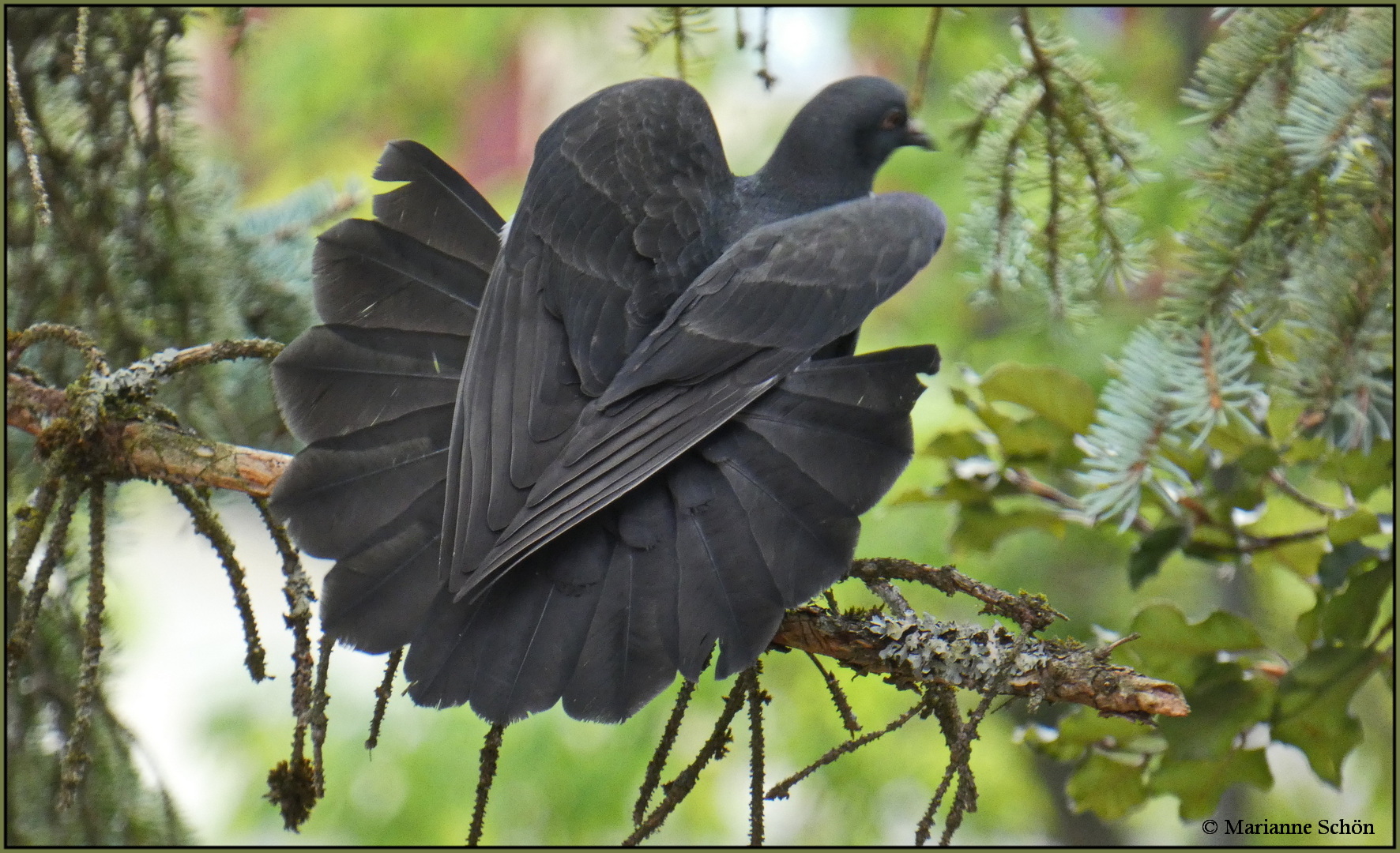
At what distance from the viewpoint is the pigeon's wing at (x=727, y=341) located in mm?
1412

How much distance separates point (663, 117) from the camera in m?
1.81

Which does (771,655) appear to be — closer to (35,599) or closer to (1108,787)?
(1108,787)

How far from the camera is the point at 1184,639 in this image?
1.72 m

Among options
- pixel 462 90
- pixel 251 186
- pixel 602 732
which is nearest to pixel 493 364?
pixel 602 732

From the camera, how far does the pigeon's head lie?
209cm

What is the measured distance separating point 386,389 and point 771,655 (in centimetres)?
221

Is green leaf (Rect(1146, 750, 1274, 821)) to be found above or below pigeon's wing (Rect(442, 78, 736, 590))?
below

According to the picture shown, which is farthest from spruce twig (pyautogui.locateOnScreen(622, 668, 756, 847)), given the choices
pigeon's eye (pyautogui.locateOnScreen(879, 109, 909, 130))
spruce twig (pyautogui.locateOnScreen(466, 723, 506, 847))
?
pigeon's eye (pyautogui.locateOnScreen(879, 109, 909, 130))

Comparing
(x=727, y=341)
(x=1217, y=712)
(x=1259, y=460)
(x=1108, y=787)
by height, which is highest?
(x=727, y=341)

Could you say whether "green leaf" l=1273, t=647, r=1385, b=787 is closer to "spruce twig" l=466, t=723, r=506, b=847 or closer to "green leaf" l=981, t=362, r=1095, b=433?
"green leaf" l=981, t=362, r=1095, b=433

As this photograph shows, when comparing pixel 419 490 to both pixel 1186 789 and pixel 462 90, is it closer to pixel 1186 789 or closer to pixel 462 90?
pixel 1186 789

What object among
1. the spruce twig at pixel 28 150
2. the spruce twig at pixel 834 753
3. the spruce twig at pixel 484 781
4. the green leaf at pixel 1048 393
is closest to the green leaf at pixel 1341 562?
the green leaf at pixel 1048 393

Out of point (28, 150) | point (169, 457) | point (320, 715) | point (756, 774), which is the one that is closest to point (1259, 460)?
point (756, 774)

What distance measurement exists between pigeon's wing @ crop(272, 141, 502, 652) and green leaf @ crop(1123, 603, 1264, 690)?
1.06 m
